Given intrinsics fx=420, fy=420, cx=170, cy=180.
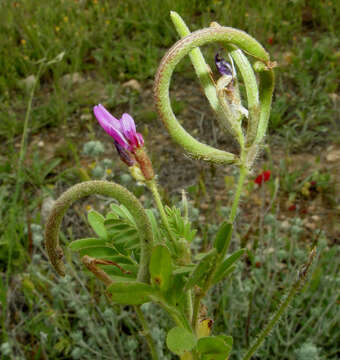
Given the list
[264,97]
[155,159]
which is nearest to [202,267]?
[264,97]

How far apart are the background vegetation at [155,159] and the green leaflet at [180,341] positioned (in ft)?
2.50

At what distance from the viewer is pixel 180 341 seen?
611 mm

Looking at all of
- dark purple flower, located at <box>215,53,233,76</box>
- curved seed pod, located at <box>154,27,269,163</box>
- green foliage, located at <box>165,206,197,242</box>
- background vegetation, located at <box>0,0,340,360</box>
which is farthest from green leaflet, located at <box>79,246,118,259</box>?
background vegetation, located at <box>0,0,340,360</box>

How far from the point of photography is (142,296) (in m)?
0.61

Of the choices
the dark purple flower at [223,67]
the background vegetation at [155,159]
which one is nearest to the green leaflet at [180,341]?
the dark purple flower at [223,67]

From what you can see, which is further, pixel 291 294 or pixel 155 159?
pixel 155 159

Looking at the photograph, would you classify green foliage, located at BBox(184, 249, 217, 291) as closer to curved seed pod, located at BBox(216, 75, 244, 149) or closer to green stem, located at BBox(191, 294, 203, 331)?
green stem, located at BBox(191, 294, 203, 331)

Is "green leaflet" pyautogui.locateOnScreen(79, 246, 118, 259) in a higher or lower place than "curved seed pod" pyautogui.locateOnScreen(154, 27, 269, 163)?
lower

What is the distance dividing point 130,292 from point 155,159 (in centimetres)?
229

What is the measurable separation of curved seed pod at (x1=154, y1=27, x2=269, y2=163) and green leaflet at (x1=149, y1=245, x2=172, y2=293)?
0.15 metres

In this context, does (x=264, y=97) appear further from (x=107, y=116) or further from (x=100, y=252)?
(x=100, y=252)

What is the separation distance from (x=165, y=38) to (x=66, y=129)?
1.27m

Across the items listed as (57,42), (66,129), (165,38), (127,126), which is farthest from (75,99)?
(127,126)

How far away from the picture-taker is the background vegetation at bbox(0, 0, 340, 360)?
5.63 feet
